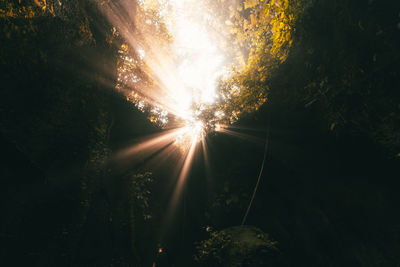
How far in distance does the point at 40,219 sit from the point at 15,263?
0.70 metres

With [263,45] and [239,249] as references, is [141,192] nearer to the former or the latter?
[239,249]

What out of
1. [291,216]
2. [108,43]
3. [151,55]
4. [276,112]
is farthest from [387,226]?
[151,55]

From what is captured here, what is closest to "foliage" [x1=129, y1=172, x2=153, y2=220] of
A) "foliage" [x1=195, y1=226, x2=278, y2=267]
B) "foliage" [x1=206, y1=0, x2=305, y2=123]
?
"foliage" [x1=195, y1=226, x2=278, y2=267]

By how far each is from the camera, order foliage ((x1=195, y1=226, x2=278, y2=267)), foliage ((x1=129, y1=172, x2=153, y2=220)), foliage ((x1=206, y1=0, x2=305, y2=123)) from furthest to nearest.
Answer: foliage ((x1=129, y1=172, x2=153, y2=220)) < foliage ((x1=195, y1=226, x2=278, y2=267)) < foliage ((x1=206, y1=0, x2=305, y2=123))

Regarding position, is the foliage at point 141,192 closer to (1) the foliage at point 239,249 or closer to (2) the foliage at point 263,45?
(1) the foliage at point 239,249

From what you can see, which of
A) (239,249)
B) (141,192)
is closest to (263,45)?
(239,249)

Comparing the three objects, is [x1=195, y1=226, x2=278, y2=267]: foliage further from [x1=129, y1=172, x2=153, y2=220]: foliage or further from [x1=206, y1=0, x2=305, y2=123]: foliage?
[x1=206, y1=0, x2=305, y2=123]: foliage

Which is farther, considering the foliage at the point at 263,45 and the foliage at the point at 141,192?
the foliage at the point at 141,192

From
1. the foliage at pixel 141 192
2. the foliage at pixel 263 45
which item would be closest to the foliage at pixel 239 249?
the foliage at pixel 141 192

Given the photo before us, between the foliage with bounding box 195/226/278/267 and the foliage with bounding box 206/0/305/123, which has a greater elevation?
the foliage with bounding box 206/0/305/123

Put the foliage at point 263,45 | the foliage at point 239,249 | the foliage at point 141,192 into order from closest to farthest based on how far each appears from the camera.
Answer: the foliage at point 263,45, the foliage at point 239,249, the foliage at point 141,192

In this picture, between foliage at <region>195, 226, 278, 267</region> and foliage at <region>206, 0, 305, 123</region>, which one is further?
foliage at <region>195, 226, 278, 267</region>

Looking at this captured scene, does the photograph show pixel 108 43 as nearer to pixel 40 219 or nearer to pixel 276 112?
pixel 40 219

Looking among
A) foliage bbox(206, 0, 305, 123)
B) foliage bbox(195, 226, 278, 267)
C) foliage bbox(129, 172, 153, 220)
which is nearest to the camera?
foliage bbox(206, 0, 305, 123)
